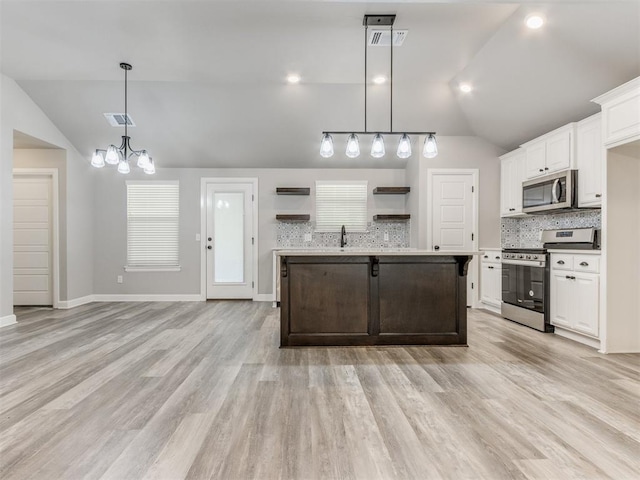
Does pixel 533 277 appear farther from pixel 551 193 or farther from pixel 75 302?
pixel 75 302

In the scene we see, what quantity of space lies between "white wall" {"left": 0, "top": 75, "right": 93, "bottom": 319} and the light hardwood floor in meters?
1.37

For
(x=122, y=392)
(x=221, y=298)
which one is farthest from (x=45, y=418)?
(x=221, y=298)

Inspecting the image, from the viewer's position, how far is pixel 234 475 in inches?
62.4

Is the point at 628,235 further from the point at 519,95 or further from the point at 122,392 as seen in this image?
the point at 122,392

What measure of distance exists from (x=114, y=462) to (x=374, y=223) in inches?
209

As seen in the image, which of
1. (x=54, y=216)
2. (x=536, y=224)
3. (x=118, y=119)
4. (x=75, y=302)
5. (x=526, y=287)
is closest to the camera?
(x=526, y=287)

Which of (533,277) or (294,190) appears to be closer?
(533,277)

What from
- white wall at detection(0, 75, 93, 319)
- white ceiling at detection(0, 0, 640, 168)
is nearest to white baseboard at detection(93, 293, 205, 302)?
white wall at detection(0, 75, 93, 319)

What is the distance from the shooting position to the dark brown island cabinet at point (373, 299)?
3535 mm

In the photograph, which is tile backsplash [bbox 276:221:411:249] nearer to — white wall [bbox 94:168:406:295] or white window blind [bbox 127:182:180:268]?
white wall [bbox 94:168:406:295]

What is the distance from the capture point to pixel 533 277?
4277 millimetres

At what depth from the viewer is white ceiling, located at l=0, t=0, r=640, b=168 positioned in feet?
10.5

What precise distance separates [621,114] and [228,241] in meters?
5.60

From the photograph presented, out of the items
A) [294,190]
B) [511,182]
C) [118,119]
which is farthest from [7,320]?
[511,182]
